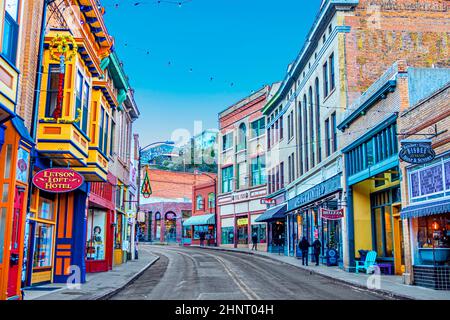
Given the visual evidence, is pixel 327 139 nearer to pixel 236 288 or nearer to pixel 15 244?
pixel 236 288

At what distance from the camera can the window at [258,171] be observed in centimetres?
4947

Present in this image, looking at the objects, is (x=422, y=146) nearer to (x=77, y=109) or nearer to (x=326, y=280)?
(x=326, y=280)

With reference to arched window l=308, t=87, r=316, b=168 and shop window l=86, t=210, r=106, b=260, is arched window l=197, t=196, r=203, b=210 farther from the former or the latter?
shop window l=86, t=210, r=106, b=260

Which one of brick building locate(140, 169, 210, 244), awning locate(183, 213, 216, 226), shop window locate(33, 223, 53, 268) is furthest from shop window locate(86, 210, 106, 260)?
brick building locate(140, 169, 210, 244)

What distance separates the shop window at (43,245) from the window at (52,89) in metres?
4.25

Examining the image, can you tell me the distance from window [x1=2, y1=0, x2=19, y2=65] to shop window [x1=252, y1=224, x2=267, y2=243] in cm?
3767

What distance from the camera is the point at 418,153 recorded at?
15.5 meters

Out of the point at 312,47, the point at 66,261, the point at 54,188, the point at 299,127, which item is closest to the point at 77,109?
the point at 54,188

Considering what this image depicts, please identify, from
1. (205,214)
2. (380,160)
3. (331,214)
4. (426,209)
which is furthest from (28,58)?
(205,214)

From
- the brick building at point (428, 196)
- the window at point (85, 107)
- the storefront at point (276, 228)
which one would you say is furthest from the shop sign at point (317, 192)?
the window at point (85, 107)

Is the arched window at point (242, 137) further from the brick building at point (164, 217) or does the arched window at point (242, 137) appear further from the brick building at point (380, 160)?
the brick building at point (380, 160)

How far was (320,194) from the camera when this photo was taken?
28.9 meters

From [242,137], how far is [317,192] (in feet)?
83.4

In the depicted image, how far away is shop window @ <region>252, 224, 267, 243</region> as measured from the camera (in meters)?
47.7
